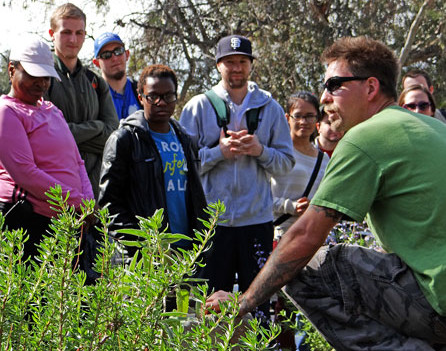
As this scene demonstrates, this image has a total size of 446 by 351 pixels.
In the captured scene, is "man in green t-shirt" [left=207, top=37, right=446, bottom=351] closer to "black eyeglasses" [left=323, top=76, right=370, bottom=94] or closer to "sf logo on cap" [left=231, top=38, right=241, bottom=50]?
"black eyeglasses" [left=323, top=76, right=370, bottom=94]

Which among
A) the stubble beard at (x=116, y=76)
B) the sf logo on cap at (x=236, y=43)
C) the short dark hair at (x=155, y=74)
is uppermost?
the sf logo on cap at (x=236, y=43)

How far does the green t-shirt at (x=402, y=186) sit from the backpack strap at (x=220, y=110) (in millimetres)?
2397

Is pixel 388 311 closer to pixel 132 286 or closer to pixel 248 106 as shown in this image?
pixel 132 286

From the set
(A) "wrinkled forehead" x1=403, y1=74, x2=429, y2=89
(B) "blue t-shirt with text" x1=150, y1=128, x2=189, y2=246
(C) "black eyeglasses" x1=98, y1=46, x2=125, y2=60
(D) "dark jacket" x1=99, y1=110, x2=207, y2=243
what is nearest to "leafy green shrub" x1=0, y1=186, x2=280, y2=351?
(D) "dark jacket" x1=99, y1=110, x2=207, y2=243

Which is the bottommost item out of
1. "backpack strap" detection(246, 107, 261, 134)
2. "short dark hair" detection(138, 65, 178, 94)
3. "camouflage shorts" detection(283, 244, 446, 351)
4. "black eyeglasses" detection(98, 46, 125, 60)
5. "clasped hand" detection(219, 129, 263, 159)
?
"camouflage shorts" detection(283, 244, 446, 351)

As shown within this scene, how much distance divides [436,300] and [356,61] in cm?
114

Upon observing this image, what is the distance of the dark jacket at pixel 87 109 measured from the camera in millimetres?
4613

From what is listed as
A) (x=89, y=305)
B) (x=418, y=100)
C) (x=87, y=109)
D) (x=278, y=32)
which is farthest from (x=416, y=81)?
(x=278, y=32)

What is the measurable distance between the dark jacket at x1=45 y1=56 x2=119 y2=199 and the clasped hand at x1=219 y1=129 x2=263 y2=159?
79 centimetres

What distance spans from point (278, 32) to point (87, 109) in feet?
31.5

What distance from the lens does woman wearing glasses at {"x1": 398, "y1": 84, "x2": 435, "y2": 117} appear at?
235 inches

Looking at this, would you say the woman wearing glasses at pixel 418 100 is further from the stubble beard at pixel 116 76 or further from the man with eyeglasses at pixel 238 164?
the stubble beard at pixel 116 76

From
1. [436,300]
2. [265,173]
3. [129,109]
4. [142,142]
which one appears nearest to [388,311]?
[436,300]

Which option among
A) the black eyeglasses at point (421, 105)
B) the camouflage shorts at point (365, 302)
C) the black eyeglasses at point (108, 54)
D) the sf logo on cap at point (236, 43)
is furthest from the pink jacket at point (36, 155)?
the black eyeglasses at point (421, 105)
